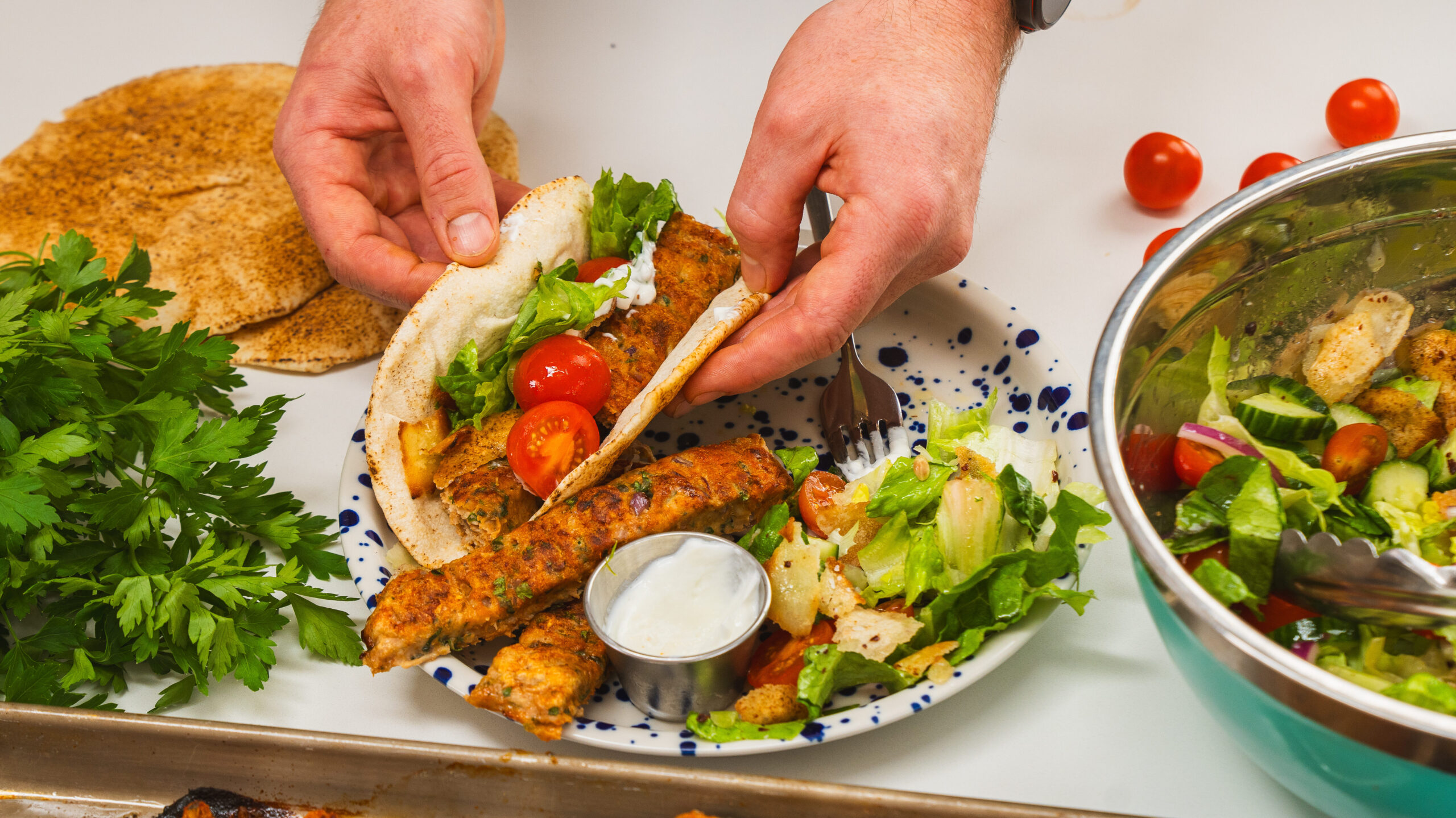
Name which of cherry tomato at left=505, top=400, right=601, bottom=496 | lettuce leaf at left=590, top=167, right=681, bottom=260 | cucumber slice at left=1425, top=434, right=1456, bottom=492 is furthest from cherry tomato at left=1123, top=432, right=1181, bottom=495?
lettuce leaf at left=590, top=167, right=681, bottom=260

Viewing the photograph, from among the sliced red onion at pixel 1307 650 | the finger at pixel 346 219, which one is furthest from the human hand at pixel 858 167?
the sliced red onion at pixel 1307 650

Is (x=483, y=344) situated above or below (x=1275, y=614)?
below

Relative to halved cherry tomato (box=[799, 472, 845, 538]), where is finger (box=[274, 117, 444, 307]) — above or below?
above

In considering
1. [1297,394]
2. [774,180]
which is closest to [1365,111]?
[1297,394]

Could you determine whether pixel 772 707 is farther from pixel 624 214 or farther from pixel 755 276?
pixel 624 214

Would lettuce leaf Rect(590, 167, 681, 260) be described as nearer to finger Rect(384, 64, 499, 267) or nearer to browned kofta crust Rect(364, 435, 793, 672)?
finger Rect(384, 64, 499, 267)

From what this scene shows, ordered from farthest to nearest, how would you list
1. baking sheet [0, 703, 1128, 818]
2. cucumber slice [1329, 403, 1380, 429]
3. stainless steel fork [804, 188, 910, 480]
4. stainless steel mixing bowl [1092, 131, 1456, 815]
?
stainless steel fork [804, 188, 910, 480], cucumber slice [1329, 403, 1380, 429], baking sheet [0, 703, 1128, 818], stainless steel mixing bowl [1092, 131, 1456, 815]
